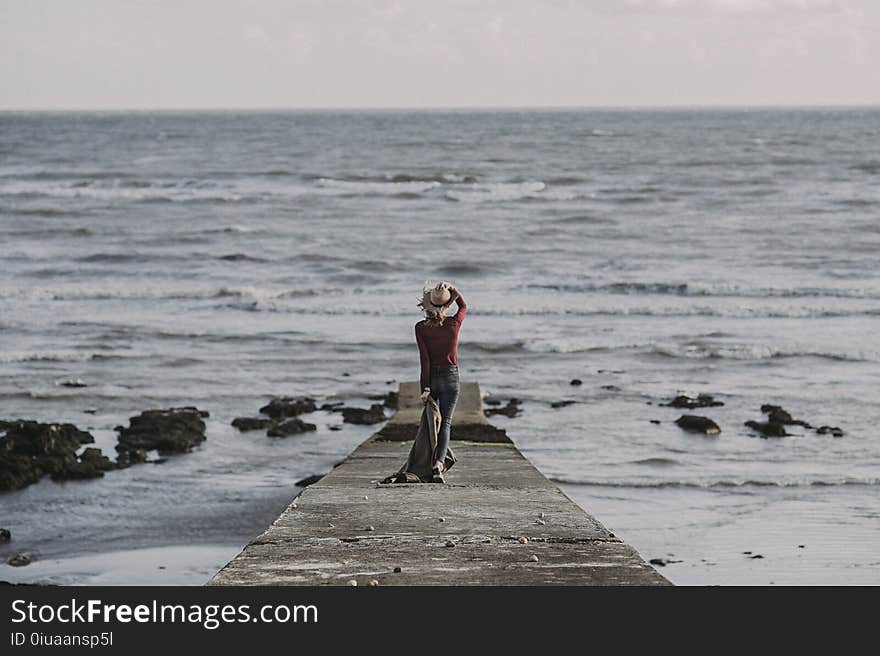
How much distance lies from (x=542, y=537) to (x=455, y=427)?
5257 mm

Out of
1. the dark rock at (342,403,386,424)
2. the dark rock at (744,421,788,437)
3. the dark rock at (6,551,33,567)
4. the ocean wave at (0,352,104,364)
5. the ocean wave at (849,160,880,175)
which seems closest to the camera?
the dark rock at (6,551,33,567)

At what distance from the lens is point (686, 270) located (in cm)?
3397

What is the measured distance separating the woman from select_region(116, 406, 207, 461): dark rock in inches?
255

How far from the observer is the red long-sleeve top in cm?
891

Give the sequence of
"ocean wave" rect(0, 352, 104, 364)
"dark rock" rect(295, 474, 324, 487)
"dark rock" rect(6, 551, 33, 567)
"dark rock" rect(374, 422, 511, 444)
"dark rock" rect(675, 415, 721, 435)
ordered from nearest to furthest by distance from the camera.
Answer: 1. "dark rock" rect(6, 551, 33, 567)
2. "dark rock" rect(374, 422, 511, 444)
3. "dark rock" rect(295, 474, 324, 487)
4. "dark rock" rect(675, 415, 721, 435)
5. "ocean wave" rect(0, 352, 104, 364)

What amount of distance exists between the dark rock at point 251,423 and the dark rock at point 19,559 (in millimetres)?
5191

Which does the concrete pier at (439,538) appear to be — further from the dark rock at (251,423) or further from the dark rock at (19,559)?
the dark rock at (251,423)

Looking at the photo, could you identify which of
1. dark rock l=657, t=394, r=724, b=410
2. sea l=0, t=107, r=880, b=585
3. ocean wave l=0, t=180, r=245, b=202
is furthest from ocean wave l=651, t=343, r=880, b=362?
ocean wave l=0, t=180, r=245, b=202

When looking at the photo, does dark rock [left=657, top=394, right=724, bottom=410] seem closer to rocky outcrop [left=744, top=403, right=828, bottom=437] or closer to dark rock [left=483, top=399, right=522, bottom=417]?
rocky outcrop [left=744, top=403, right=828, bottom=437]

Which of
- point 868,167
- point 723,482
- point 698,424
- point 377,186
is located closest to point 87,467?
point 723,482

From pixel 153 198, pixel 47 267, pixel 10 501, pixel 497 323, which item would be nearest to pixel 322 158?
pixel 153 198

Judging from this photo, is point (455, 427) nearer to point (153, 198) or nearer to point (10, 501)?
point (10, 501)

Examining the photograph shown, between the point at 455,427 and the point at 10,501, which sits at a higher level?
the point at 455,427

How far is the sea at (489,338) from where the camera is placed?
1202 cm
